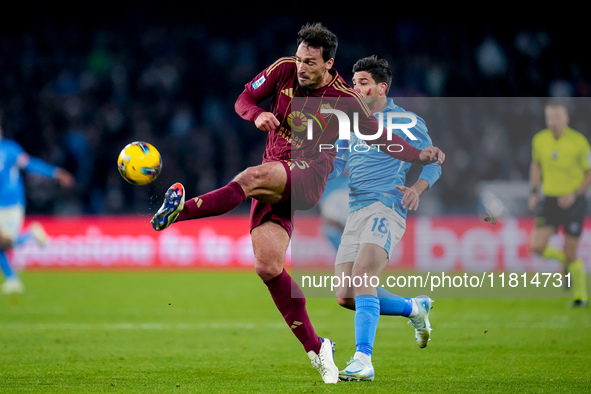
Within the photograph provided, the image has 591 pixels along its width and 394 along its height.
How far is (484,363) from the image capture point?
237 inches

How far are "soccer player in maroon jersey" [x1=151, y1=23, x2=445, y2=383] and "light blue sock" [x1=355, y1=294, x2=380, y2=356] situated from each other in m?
0.21

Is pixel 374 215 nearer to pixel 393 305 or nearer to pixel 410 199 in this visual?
pixel 410 199

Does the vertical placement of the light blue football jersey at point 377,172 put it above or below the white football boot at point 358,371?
above

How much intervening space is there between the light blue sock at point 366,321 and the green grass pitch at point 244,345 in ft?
0.82

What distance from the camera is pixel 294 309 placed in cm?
523

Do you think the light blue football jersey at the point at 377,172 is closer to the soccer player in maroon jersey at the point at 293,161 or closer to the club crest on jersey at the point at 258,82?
the soccer player in maroon jersey at the point at 293,161

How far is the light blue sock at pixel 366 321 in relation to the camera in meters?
5.16

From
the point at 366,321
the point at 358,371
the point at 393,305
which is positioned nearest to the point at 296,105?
the point at 366,321

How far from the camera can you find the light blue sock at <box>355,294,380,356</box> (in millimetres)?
5160

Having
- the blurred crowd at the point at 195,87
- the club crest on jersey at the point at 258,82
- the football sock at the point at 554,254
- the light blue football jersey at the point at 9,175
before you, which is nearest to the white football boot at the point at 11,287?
the light blue football jersey at the point at 9,175

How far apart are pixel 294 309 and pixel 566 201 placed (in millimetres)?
6416

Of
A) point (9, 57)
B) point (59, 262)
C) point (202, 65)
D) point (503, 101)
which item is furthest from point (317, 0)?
point (59, 262)

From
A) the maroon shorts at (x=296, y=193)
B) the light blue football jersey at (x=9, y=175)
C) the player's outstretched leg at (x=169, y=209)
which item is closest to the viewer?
the player's outstretched leg at (x=169, y=209)

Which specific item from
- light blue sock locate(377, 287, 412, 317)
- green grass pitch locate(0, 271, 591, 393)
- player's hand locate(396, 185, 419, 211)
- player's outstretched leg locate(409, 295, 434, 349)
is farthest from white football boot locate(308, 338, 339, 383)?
player's hand locate(396, 185, 419, 211)
